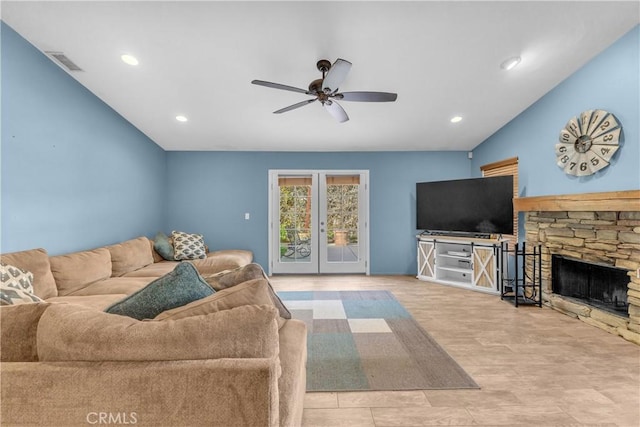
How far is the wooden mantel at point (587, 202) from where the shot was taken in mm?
2549

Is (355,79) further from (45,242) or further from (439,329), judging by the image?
(45,242)

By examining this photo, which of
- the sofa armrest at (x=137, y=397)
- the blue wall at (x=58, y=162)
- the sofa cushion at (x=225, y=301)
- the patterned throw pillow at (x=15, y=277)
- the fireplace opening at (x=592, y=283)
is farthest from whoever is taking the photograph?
the fireplace opening at (x=592, y=283)

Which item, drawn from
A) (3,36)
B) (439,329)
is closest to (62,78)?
(3,36)

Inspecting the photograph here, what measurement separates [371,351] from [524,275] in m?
2.65

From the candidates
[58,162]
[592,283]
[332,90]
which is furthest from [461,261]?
[58,162]

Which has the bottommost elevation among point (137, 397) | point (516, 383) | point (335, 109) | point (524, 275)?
point (516, 383)

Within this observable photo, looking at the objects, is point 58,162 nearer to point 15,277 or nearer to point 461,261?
point 15,277

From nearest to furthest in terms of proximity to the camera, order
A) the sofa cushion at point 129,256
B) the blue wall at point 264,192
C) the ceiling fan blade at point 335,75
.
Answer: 1. the ceiling fan blade at point 335,75
2. the sofa cushion at point 129,256
3. the blue wall at point 264,192

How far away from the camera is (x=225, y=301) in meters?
1.15

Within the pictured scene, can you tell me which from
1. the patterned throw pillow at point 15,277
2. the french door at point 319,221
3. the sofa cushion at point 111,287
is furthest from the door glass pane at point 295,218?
the patterned throw pillow at point 15,277

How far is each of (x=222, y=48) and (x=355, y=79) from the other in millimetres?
1414

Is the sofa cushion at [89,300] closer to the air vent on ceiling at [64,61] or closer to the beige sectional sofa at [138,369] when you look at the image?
the beige sectional sofa at [138,369]

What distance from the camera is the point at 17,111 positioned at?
252cm

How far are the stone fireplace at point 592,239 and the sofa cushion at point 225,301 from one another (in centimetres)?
330
